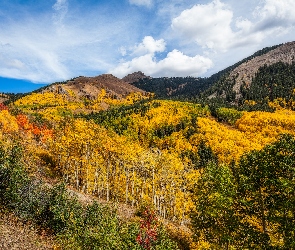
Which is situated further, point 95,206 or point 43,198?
point 43,198

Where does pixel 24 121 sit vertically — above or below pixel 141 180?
above

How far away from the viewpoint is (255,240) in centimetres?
2478

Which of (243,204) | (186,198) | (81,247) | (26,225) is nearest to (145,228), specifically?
(81,247)

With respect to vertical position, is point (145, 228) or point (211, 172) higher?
point (211, 172)

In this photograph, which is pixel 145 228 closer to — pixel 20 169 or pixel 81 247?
pixel 81 247

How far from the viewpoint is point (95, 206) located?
41.0 m

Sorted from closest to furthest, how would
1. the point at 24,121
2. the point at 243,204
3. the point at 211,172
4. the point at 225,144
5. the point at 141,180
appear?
the point at 243,204 < the point at 211,172 < the point at 141,180 < the point at 24,121 < the point at 225,144

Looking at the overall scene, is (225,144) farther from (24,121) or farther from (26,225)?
(26,225)

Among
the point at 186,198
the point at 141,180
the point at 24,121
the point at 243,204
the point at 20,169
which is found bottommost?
the point at 186,198

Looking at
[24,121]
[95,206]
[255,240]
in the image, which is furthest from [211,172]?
[24,121]

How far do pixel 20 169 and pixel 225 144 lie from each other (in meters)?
163

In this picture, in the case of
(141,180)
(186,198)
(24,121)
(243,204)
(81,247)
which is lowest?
(186,198)

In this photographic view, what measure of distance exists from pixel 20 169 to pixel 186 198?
2367 inches

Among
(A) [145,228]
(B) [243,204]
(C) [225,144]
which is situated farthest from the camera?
(C) [225,144]
